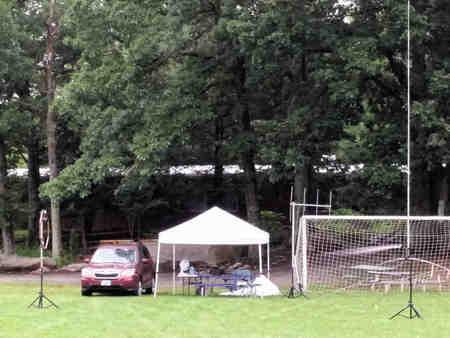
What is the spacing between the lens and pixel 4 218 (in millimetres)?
36312

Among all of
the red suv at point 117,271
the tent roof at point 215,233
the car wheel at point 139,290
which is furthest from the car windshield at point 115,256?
the tent roof at point 215,233

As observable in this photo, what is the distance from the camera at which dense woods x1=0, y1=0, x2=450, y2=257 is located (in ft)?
83.3

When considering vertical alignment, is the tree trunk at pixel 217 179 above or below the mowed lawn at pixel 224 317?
above

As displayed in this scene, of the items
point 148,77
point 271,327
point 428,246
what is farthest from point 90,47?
point 271,327

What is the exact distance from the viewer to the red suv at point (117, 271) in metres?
20.4

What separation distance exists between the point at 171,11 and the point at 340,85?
712 centimetres


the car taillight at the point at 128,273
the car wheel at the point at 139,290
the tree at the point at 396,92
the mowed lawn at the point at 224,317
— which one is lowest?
the car wheel at the point at 139,290

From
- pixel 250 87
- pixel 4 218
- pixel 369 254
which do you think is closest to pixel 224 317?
pixel 369 254

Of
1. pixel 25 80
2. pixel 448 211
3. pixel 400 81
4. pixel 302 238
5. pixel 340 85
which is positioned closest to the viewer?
pixel 302 238

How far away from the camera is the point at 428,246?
28375 millimetres

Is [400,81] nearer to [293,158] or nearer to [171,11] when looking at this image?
[293,158]

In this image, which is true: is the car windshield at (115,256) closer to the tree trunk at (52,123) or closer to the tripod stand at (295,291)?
the tripod stand at (295,291)

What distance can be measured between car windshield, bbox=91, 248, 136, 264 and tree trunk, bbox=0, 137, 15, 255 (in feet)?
53.7

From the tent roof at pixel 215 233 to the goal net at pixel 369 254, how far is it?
1400 millimetres
